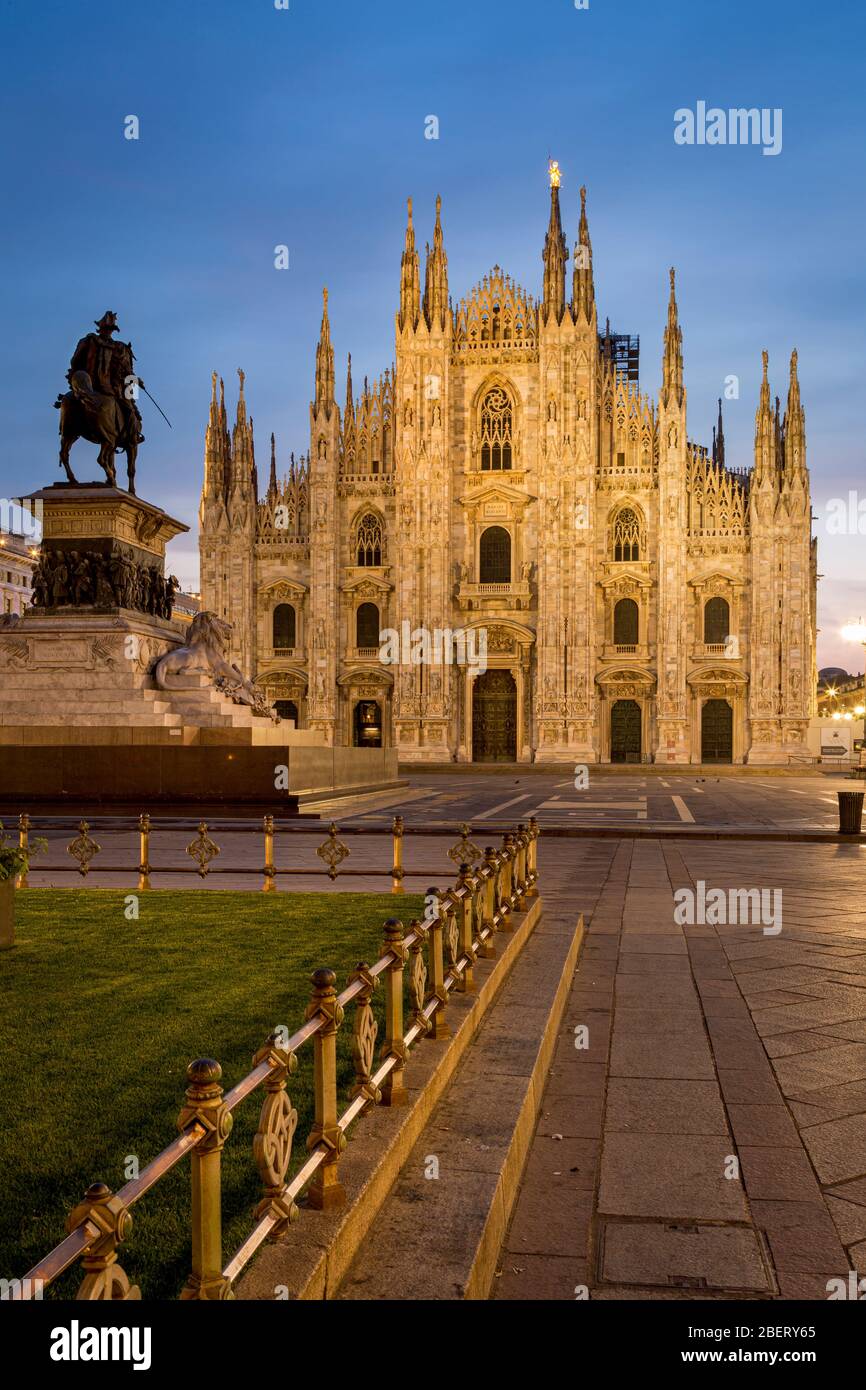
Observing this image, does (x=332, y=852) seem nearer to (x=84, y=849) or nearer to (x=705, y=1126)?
(x=84, y=849)

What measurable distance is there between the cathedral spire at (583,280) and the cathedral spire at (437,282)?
6040 mm

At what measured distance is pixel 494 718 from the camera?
160ft

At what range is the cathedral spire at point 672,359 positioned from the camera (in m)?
46.5

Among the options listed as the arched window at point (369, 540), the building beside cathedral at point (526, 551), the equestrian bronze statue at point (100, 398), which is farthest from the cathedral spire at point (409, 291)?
the equestrian bronze statue at point (100, 398)

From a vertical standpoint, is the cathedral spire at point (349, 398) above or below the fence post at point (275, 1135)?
above

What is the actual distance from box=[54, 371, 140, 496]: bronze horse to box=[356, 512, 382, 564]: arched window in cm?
3136

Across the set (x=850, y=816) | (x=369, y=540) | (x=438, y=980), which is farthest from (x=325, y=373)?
(x=438, y=980)

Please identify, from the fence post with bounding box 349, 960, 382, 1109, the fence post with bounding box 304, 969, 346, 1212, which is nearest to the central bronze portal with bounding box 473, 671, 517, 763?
the fence post with bounding box 349, 960, 382, 1109

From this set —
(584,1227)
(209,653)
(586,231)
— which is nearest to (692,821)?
(209,653)

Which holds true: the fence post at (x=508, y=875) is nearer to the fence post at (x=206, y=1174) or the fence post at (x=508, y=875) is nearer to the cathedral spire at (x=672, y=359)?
the fence post at (x=206, y=1174)

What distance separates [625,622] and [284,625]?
16.7m

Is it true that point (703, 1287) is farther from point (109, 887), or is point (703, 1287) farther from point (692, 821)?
point (692, 821)

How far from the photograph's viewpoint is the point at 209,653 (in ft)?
61.3
